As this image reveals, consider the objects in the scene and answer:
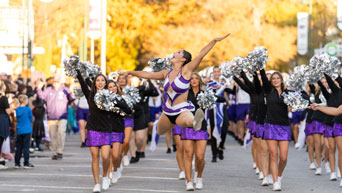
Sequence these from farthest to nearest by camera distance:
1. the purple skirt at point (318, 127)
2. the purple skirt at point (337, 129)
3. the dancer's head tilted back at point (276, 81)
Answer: the purple skirt at point (318, 127) → the purple skirt at point (337, 129) → the dancer's head tilted back at point (276, 81)

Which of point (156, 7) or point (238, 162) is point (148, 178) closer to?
point (238, 162)

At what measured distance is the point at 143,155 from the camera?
825 inches

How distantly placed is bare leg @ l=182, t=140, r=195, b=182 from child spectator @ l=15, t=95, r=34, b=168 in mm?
4498

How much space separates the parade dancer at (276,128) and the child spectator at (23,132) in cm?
547

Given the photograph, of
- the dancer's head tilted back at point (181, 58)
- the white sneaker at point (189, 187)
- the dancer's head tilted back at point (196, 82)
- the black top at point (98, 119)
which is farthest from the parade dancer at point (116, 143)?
the dancer's head tilted back at point (181, 58)

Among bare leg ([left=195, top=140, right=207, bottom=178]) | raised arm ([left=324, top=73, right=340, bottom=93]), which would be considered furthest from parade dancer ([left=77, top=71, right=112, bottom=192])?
raised arm ([left=324, top=73, right=340, bottom=93])

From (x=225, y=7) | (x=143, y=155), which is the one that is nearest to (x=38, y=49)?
(x=143, y=155)

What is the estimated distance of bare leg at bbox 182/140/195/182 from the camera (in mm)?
14125

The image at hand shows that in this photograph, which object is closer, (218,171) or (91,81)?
(91,81)

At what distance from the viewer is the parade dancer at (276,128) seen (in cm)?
1423

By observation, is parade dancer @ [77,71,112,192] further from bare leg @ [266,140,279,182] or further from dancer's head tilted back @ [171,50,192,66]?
bare leg @ [266,140,279,182]

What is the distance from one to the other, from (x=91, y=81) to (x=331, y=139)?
4338 mm

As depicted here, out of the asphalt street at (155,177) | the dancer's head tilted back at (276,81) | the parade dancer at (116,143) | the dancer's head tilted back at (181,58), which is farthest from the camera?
the parade dancer at (116,143)

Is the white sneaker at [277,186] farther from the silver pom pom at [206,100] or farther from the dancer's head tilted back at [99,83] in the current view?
the dancer's head tilted back at [99,83]
